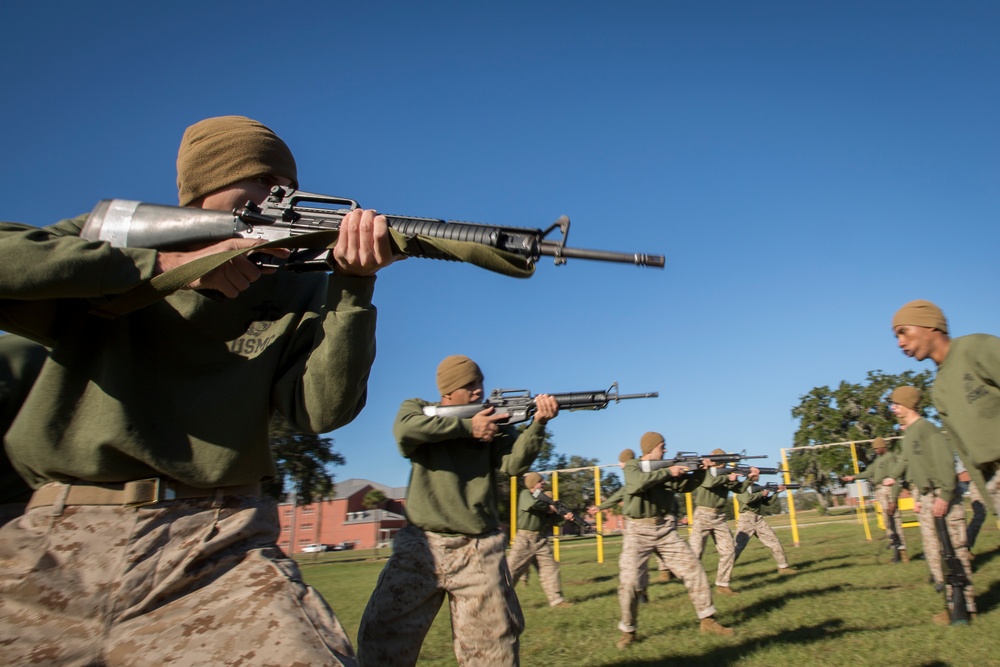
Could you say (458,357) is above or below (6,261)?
above

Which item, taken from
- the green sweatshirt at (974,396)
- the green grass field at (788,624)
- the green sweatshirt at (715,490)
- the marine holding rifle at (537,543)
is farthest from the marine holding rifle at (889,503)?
the green sweatshirt at (974,396)

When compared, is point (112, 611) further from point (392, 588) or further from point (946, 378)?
point (946, 378)

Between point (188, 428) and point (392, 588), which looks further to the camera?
point (392, 588)

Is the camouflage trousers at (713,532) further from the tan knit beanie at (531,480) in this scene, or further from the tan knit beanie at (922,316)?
the tan knit beanie at (922,316)

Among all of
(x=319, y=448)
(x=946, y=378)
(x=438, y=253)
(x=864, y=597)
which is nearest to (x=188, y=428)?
(x=438, y=253)

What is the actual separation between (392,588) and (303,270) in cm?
288

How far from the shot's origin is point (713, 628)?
820 centimetres

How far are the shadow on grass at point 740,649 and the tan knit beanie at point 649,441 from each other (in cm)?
396

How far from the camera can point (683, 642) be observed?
7.82 meters

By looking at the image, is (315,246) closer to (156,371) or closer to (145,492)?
(156,371)

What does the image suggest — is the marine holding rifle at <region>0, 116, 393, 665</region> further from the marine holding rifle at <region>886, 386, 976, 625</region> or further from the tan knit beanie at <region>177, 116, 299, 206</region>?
the marine holding rifle at <region>886, 386, 976, 625</region>

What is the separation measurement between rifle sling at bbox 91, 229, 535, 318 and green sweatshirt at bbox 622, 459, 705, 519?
838 cm

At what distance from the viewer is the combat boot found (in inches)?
316

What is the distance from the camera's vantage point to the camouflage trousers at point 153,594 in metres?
1.73
